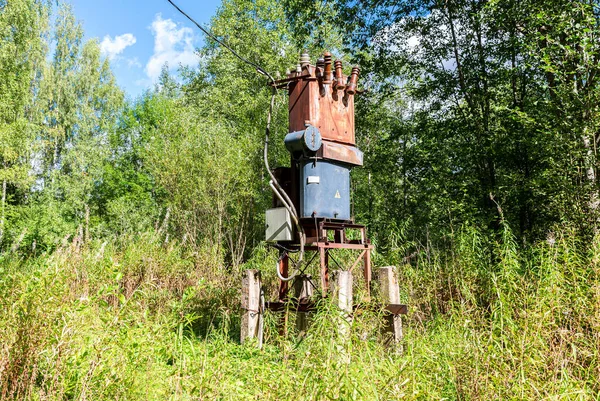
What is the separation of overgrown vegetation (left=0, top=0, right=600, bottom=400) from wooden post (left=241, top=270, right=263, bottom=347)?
290 mm

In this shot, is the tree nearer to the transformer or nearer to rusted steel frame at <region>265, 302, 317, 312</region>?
the transformer

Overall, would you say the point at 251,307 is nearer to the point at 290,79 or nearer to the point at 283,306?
the point at 283,306

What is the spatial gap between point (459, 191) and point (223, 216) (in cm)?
560

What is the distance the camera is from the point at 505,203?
8523 mm

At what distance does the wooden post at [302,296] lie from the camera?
16.9 feet

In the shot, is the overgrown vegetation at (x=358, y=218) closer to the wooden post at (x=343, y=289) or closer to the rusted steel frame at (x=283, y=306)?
the wooden post at (x=343, y=289)

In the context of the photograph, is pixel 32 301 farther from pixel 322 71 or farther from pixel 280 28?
pixel 280 28

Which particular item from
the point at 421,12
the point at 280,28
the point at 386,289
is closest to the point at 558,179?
the point at 386,289

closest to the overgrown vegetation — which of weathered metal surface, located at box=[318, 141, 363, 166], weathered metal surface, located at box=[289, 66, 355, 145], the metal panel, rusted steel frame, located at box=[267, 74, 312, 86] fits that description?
the metal panel

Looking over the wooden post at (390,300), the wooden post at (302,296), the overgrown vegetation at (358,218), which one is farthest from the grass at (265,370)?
the wooden post at (302,296)

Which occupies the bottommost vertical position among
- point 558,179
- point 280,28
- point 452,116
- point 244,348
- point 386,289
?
point 244,348

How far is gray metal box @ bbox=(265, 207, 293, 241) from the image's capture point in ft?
17.3

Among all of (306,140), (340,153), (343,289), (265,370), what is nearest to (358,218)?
(340,153)

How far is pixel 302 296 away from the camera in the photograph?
582cm
